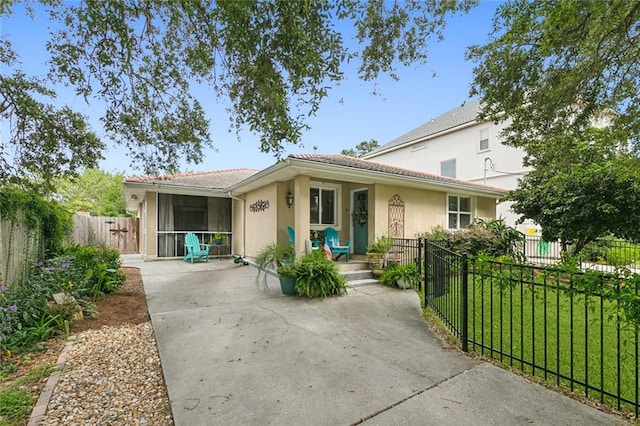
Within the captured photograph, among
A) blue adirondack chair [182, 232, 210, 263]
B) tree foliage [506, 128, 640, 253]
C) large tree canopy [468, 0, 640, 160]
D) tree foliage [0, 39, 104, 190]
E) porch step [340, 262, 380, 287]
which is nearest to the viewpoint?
large tree canopy [468, 0, 640, 160]

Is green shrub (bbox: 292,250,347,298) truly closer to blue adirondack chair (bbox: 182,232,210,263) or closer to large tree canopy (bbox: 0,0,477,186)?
large tree canopy (bbox: 0,0,477,186)

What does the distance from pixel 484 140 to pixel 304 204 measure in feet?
45.2

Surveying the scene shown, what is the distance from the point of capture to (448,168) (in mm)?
18656

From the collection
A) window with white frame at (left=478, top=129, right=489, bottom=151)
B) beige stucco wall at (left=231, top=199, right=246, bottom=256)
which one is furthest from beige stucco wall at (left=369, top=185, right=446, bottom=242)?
window with white frame at (left=478, top=129, right=489, bottom=151)

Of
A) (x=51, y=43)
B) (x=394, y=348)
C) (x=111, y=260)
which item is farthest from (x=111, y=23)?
(x=111, y=260)

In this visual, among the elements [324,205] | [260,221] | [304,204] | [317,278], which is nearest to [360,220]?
[324,205]

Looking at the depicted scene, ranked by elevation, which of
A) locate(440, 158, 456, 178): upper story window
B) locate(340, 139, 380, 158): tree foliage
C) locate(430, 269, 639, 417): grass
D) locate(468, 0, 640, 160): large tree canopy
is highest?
locate(340, 139, 380, 158): tree foliage

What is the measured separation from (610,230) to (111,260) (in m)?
14.3

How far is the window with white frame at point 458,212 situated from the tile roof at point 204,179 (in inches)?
346

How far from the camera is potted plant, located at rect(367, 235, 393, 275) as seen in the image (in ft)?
26.2

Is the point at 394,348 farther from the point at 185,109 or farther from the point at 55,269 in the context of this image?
the point at 55,269

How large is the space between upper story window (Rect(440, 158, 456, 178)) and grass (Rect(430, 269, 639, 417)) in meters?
14.1

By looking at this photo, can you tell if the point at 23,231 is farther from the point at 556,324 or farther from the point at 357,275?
the point at 556,324

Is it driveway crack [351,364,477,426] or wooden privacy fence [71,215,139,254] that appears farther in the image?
wooden privacy fence [71,215,139,254]
